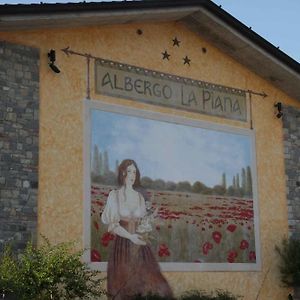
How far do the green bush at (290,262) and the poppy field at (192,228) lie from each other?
0.87 m

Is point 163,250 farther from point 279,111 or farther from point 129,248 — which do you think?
point 279,111

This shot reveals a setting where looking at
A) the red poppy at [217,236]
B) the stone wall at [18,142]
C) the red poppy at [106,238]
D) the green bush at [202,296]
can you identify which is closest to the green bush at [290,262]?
the red poppy at [217,236]

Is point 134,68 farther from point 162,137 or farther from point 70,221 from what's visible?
point 70,221

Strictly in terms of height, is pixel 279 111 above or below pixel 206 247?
above

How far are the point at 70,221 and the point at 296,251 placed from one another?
587 centimetres

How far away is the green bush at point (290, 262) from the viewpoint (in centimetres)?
1609

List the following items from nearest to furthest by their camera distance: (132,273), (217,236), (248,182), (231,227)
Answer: (132,273)
(217,236)
(231,227)
(248,182)

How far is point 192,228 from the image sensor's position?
15109 mm

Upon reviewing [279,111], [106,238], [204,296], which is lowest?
[204,296]

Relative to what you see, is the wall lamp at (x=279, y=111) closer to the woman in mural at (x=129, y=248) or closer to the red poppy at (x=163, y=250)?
the woman in mural at (x=129, y=248)

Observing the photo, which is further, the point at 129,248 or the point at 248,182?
the point at 248,182

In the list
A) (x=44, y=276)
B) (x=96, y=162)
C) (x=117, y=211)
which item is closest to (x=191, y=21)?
(x=96, y=162)

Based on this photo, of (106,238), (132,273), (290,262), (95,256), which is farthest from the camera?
(290,262)

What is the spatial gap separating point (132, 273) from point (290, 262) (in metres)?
4.38
